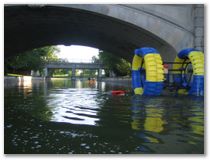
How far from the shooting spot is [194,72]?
17469 millimetres

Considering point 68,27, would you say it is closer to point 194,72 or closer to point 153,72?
point 153,72

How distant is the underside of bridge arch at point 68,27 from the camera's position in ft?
70.3

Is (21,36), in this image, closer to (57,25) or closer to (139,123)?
(57,25)

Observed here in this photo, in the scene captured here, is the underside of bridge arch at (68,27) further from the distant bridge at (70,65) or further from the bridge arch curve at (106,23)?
the distant bridge at (70,65)

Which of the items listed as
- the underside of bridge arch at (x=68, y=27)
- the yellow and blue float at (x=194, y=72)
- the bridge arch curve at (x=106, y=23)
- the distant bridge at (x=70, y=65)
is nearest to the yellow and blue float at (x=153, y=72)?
the yellow and blue float at (x=194, y=72)

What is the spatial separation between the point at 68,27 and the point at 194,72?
13.1 meters

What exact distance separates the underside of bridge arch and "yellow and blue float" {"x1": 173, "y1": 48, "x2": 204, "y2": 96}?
4.93 feet

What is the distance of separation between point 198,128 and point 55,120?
12.1 feet

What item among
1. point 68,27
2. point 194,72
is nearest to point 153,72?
point 194,72

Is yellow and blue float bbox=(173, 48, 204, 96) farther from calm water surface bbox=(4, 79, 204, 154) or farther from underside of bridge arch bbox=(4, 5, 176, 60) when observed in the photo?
calm water surface bbox=(4, 79, 204, 154)

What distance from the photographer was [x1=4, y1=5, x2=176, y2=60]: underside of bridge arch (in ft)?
70.3

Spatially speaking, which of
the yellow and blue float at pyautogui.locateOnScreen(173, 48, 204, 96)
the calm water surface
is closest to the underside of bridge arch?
the yellow and blue float at pyautogui.locateOnScreen(173, 48, 204, 96)

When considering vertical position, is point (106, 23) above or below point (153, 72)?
above

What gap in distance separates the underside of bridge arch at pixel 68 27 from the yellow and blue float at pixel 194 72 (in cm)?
150
